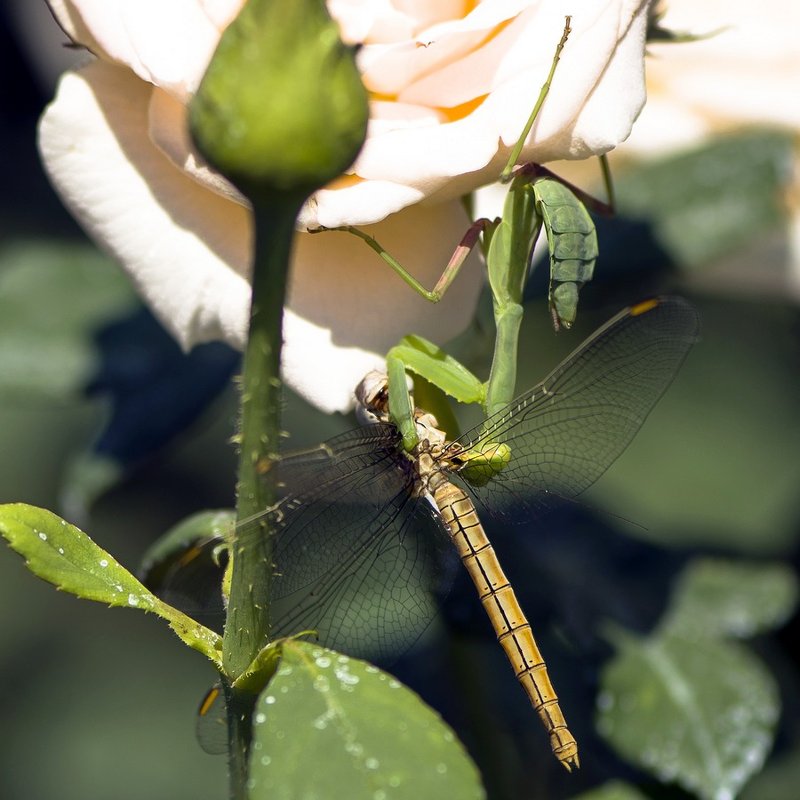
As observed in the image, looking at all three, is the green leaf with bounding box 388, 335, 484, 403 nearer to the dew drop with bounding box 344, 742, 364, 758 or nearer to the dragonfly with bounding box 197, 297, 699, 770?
the dragonfly with bounding box 197, 297, 699, 770

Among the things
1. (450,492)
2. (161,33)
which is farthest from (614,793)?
(161,33)

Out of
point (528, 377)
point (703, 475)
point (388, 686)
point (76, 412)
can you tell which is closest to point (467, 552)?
point (388, 686)

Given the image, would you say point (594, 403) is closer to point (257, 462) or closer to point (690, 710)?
point (690, 710)

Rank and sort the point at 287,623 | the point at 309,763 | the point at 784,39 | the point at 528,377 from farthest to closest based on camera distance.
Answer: the point at 528,377 → the point at 784,39 → the point at 287,623 → the point at 309,763

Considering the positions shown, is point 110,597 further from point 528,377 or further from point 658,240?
point 528,377

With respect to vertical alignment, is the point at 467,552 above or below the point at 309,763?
below

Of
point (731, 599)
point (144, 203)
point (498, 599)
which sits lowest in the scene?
point (731, 599)

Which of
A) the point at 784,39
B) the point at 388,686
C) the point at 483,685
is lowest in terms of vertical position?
the point at 483,685

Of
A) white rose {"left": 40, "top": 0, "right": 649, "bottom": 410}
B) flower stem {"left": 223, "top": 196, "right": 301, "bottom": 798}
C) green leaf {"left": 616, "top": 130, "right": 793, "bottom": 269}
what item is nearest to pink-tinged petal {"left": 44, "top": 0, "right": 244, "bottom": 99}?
white rose {"left": 40, "top": 0, "right": 649, "bottom": 410}
